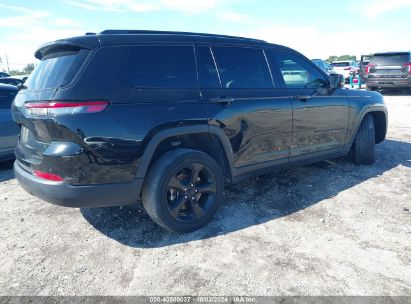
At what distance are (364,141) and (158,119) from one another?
11.5 feet

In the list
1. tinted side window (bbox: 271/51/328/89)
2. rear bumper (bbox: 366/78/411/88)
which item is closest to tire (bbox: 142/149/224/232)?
tinted side window (bbox: 271/51/328/89)

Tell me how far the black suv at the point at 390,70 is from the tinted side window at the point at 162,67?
13.1m

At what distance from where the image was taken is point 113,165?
2566mm

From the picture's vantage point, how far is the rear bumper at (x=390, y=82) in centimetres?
1309

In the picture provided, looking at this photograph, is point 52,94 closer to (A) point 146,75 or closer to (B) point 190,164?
(A) point 146,75

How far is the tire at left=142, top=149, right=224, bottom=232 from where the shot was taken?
2.78 metres

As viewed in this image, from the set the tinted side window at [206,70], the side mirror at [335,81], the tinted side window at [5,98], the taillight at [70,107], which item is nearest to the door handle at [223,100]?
the tinted side window at [206,70]

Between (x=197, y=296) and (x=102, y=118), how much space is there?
4.97ft

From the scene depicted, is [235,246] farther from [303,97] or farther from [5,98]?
[5,98]

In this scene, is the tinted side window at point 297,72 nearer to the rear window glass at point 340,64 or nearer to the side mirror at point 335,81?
the side mirror at point 335,81

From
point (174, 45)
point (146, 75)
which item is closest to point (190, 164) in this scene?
point (146, 75)

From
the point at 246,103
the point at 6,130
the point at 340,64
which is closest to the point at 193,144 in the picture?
the point at 246,103

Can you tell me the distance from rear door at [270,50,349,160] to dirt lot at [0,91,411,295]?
2.01 ft

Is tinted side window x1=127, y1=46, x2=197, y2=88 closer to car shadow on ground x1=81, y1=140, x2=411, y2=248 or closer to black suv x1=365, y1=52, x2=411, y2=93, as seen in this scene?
car shadow on ground x1=81, y1=140, x2=411, y2=248
